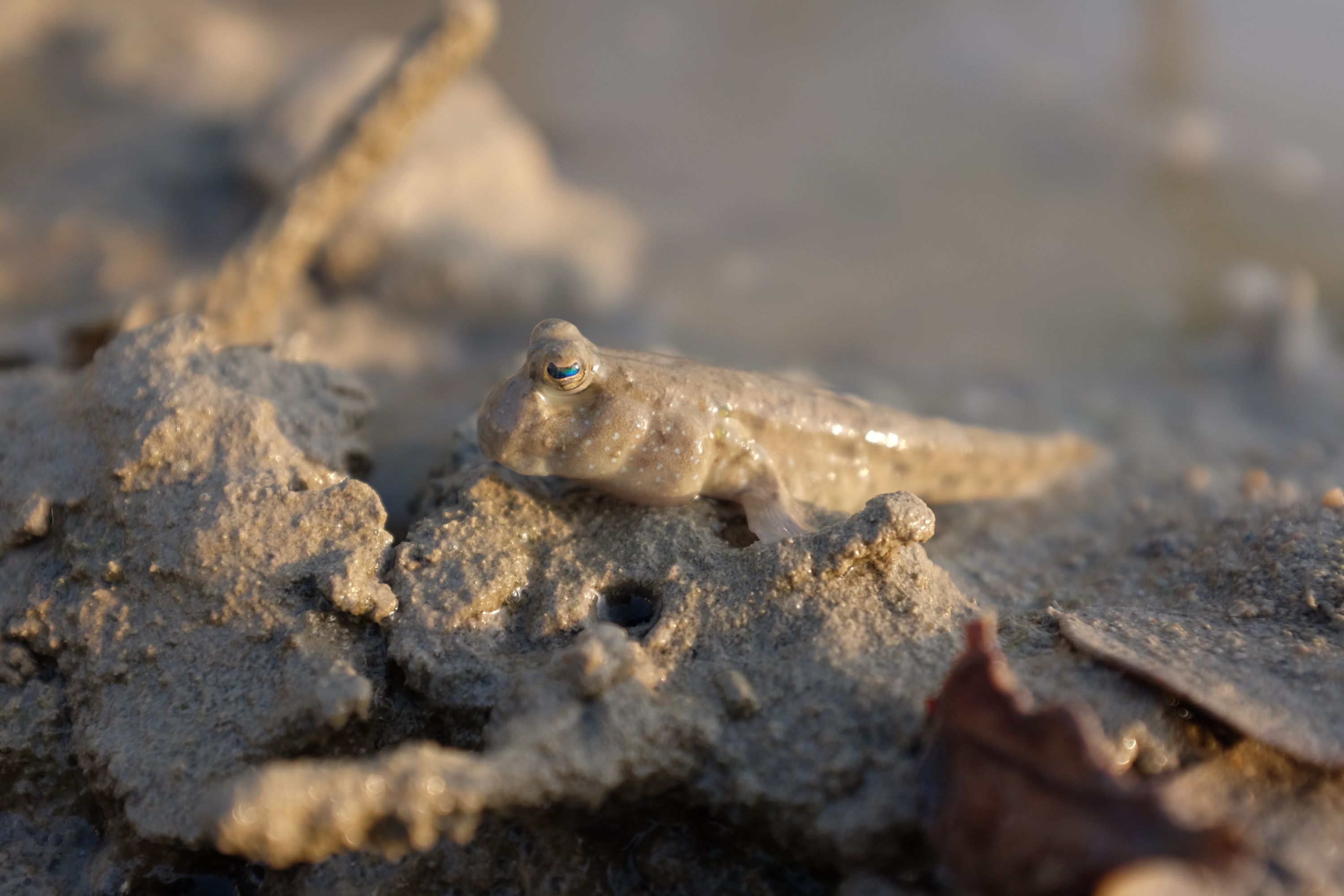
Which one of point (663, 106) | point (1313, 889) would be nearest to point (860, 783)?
point (1313, 889)

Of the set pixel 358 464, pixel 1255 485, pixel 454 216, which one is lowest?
pixel 358 464

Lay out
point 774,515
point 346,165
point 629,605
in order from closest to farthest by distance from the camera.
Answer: point 629,605, point 774,515, point 346,165

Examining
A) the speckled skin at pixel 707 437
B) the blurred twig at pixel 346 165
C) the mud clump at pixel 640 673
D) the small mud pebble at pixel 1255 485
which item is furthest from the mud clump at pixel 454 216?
the small mud pebble at pixel 1255 485

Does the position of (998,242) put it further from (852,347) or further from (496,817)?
(496,817)

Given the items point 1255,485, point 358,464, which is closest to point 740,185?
point 1255,485

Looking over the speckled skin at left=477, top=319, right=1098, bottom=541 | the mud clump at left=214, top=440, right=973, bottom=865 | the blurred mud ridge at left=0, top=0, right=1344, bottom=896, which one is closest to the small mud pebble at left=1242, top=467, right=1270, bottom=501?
the blurred mud ridge at left=0, top=0, right=1344, bottom=896

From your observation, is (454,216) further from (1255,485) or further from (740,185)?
(1255,485)
